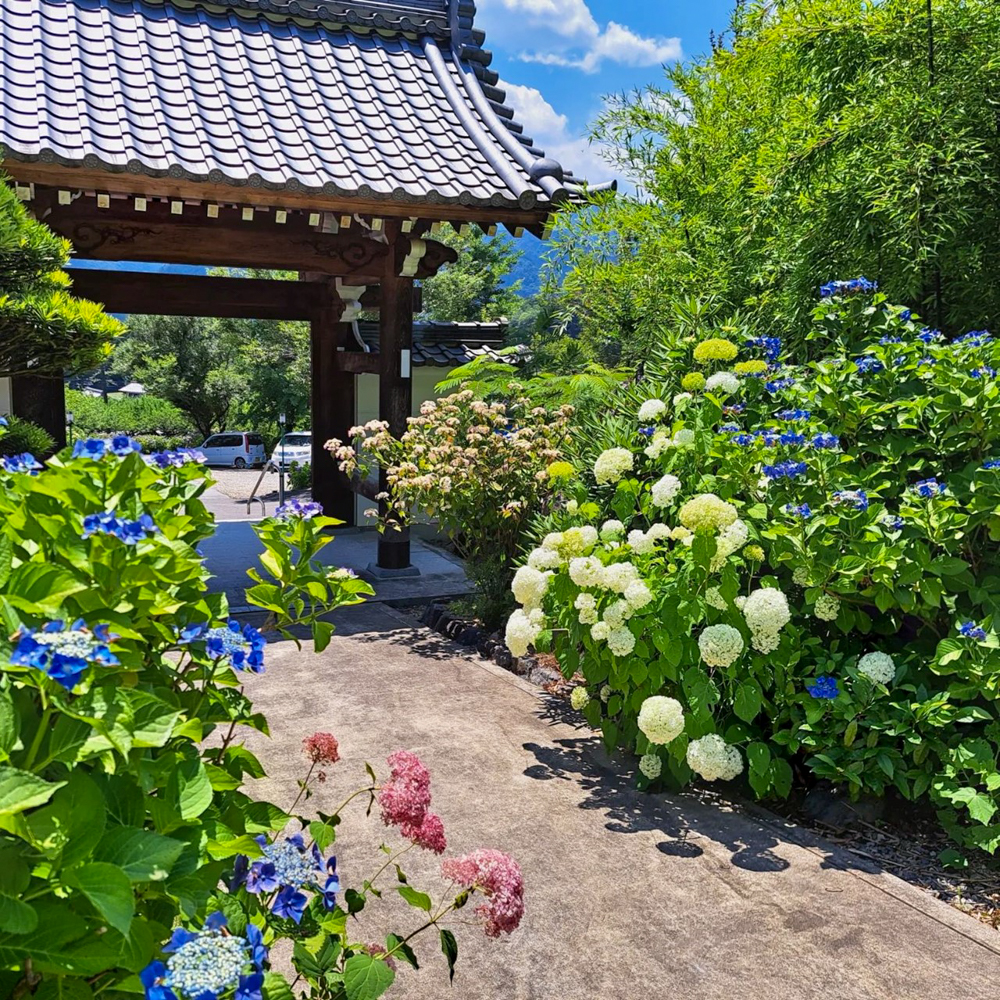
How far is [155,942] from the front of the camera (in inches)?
50.8

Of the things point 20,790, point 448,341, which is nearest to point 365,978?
point 20,790

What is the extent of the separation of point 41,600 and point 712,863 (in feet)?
8.40

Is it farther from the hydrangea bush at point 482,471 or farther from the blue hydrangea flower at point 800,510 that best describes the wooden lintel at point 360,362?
the blue hydrangea flower at point 800,510

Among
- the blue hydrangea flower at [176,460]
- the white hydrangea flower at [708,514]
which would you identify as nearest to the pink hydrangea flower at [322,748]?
the blue hydrangea flower at [176,460]

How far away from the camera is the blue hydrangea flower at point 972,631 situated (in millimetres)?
3012

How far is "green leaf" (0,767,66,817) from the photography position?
1.00 metres

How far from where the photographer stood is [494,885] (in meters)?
1.75

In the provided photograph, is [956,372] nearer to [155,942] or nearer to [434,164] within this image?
[155,942]

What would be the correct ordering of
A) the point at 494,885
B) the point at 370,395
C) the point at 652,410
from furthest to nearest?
the point at 370,395
the point at 652,410
the point at 494,885

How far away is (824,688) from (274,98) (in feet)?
19.6

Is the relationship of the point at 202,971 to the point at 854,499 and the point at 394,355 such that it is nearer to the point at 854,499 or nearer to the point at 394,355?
the point at 854,499

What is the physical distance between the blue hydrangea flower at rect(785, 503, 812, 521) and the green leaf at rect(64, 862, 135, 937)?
2719 mm

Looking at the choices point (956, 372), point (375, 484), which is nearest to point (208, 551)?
point (375, 484)

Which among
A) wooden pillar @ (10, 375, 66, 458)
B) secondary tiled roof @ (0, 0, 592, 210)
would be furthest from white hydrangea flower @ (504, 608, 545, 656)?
wooden pillar @ (10, 375, 66, 458)
